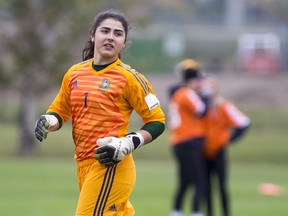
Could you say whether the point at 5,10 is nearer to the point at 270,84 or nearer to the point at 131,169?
the point at 270,84

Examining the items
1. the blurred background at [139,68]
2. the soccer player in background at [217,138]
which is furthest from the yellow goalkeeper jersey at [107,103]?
the blurred background at [139,68]

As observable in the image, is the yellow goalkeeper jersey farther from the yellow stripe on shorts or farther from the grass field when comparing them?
the grass field

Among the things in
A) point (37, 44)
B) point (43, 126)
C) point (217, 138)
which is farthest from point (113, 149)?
point (37, 44)

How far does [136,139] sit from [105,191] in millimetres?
447

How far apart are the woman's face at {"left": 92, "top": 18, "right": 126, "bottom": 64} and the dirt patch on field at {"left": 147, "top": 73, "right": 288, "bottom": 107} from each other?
34.0m

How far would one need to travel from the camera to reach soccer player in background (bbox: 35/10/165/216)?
7.02 metres

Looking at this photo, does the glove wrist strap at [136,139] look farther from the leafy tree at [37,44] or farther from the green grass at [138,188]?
the leafy tree at [37,44]

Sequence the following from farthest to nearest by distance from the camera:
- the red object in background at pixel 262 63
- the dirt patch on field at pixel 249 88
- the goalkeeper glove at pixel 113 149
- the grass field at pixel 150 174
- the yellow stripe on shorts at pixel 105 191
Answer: the red object in background at pixel 262 63
the dirt patch on field at pixel 249 88
the grass field at pixel 150 174
the yellow stripe on shorts at pixel 105 191
the goalkeeper glove at pixel 113 149

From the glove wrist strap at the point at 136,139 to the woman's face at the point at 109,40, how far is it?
61 centimetres

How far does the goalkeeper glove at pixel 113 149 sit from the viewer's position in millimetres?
6715

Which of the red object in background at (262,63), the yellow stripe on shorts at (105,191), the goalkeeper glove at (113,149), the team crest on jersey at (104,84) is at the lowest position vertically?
the yellow stripe on shorts at (105,191)

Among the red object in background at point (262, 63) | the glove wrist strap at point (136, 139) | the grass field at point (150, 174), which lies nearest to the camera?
the glove wrist strap at point (136, 139)

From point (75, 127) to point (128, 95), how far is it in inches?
18.3

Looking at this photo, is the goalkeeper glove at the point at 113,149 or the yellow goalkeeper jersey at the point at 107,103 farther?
the yellow goalkeeper jersey at the point at 107,103
